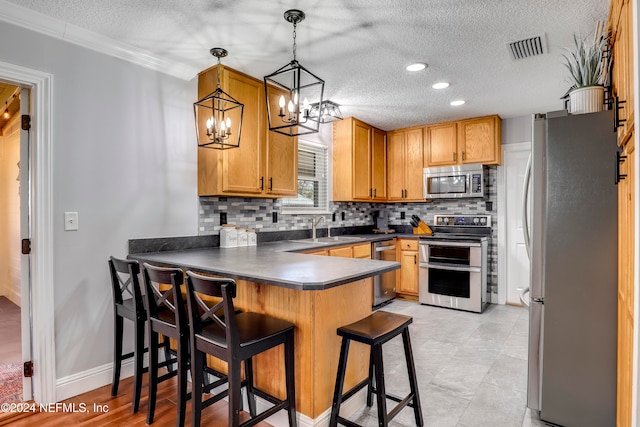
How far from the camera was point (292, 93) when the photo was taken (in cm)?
205

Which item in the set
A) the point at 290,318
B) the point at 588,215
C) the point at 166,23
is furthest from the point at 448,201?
the point at 166,23

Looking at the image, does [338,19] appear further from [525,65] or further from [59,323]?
[59,323]

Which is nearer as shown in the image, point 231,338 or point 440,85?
point 231,338

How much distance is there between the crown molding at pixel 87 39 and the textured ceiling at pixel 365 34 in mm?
41

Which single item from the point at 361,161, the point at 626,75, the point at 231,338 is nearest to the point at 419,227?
the point at 361,161

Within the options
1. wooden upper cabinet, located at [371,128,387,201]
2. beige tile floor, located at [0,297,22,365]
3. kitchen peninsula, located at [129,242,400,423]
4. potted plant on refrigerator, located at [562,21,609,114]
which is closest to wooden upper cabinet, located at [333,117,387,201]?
wooden upper cabinet, located at [371,128,387,201]

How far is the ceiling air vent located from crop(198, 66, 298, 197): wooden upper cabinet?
1.98 m

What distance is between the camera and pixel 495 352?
3.00m

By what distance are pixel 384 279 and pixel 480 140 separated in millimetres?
2090

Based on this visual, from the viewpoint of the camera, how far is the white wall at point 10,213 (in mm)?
4375

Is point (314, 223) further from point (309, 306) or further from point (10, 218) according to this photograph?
point (10, 218)

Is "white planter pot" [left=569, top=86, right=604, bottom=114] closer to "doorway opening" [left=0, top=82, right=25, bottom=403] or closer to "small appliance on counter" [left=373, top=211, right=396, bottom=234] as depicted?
"small appliance on counter" [left=373, top=211, right=396, bottom=234]

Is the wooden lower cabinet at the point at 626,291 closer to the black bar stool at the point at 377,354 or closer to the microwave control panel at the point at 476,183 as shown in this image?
the black bar stool at the point at 377,354

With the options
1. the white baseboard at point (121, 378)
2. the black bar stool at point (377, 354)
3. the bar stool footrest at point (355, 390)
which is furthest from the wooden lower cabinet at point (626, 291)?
the white baseboard at point (121, 378)
